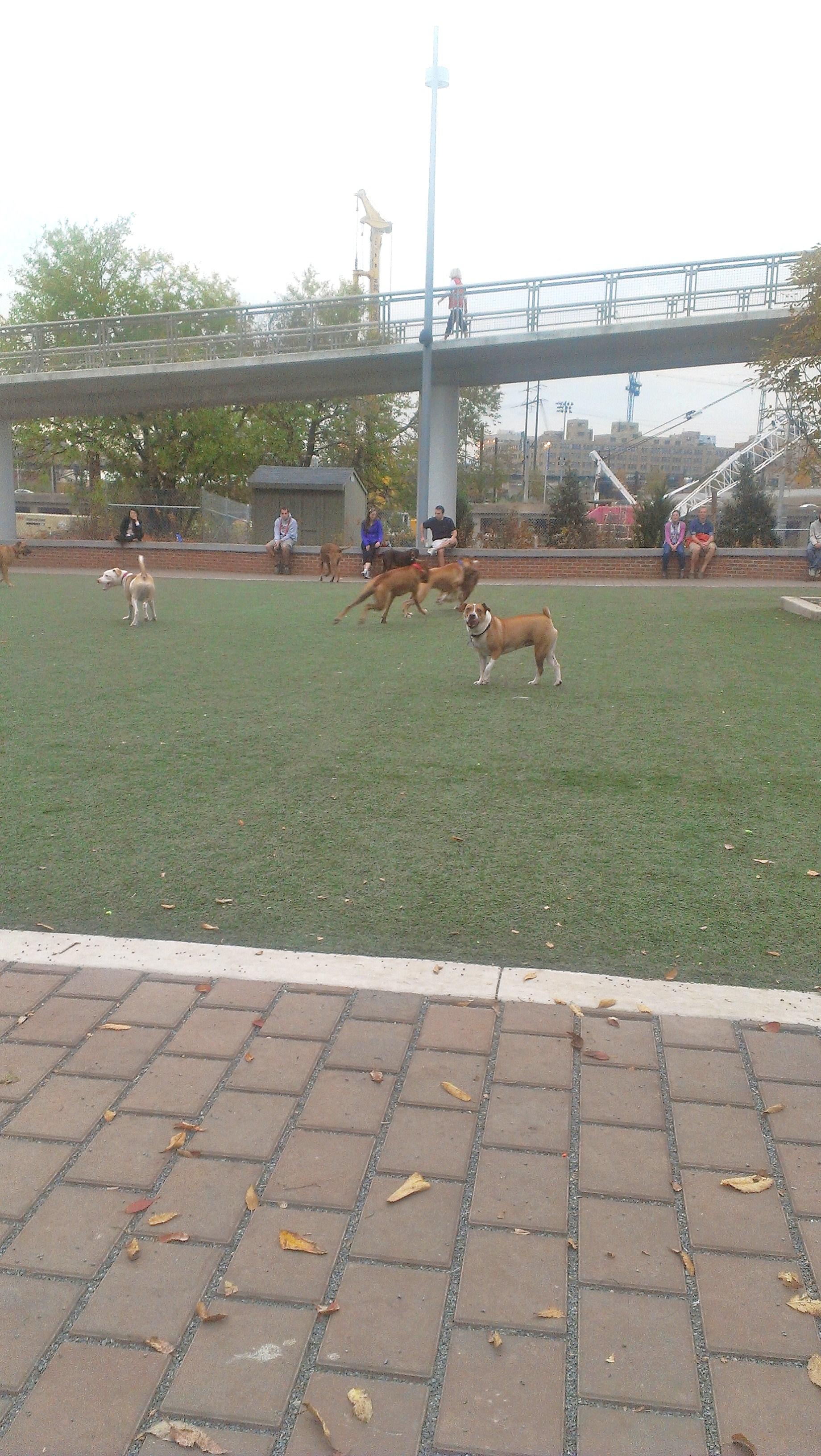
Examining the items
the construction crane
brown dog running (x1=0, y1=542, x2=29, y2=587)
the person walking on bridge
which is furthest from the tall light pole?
the construction crane

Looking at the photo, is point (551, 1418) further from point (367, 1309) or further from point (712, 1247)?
point (712, 1247)

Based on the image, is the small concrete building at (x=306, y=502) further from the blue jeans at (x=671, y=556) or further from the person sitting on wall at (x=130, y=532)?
the blue jeans at (x=671, y=556)

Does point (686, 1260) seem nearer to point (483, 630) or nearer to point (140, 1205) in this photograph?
point (140, 1205)

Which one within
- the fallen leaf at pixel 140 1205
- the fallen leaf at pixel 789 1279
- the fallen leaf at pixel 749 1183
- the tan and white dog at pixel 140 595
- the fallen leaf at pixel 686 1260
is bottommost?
the fallen leaf at pixel 140 1205

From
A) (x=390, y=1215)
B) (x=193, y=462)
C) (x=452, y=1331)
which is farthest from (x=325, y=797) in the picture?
(x=193, y=462)

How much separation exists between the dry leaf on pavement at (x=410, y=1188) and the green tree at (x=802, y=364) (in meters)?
12.6

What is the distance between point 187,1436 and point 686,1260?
1127mm

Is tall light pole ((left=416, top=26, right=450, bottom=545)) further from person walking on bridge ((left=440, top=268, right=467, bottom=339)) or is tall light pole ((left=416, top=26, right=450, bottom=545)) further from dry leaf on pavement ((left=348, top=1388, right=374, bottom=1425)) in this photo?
dry leaf on pavement ((left=348, top=1388, right=374, bottom=1425))

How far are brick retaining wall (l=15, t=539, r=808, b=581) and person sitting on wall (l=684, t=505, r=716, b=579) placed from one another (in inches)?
14.6

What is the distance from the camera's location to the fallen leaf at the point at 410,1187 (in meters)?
2.60

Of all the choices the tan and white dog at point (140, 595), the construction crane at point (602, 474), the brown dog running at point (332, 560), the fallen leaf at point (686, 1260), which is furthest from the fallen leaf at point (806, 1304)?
the construction crane at point (602, 474)

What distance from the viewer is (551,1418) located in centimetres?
198

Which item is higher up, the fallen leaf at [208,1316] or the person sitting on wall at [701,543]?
the person sitting on wall at [701,543]

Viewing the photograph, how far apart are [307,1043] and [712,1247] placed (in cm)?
137
